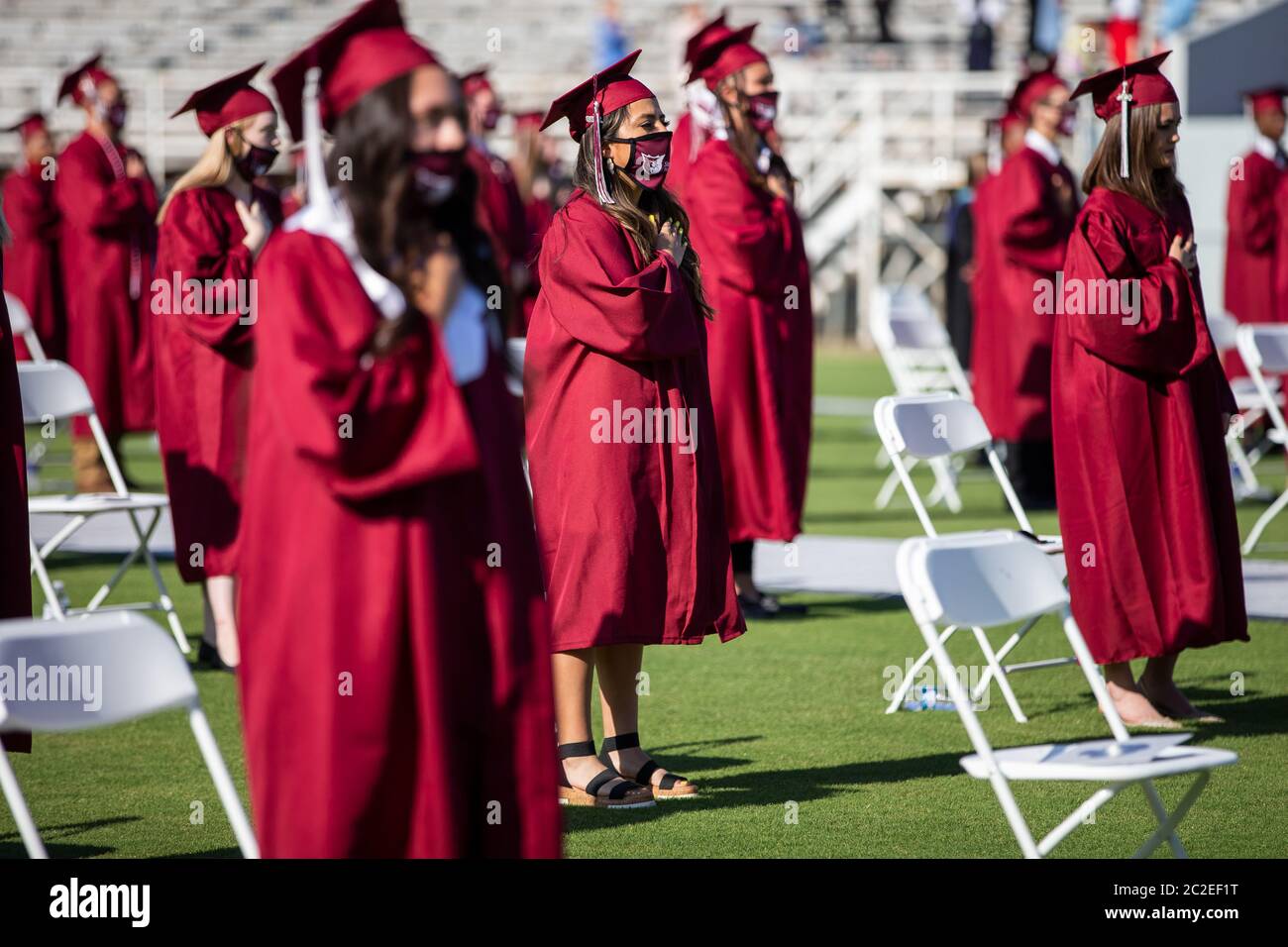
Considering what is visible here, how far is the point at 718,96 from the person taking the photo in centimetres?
834

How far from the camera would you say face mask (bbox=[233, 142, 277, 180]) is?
723cm

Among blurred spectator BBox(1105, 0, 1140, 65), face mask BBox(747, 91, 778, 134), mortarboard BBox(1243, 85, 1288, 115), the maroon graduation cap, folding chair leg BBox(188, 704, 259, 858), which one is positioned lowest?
folding chair leg BBox(188, 704, 259, 858)

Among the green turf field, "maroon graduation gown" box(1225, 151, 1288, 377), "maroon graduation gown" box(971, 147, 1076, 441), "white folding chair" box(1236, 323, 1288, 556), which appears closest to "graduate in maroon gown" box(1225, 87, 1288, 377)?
"maroon graduation gown" box(1225, 151, 1288, 377)

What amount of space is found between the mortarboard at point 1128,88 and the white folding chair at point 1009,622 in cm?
239

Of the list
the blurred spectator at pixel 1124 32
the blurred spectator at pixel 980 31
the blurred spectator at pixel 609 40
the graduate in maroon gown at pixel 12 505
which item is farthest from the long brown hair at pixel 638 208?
the blurred spectator at pixel 980 31

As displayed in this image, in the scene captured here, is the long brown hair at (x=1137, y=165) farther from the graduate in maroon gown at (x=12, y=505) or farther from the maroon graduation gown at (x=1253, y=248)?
the maroon graduation gown at (x=1253, y=248)

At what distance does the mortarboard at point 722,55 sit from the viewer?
8.18 metres

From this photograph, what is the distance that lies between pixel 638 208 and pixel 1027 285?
6.97 metres

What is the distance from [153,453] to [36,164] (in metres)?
2.82

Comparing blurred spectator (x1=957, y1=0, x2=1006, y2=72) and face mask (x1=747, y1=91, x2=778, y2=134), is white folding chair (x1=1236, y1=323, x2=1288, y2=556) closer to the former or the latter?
face mask (x1=747, y1=91, x2=778, y2=134)

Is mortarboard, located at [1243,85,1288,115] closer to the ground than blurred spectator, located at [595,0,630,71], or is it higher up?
closer to the ground

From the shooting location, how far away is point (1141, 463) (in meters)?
6.37

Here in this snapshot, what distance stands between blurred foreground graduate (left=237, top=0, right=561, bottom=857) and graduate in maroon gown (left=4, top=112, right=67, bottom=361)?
418 inches
